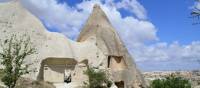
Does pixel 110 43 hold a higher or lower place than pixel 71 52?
higher

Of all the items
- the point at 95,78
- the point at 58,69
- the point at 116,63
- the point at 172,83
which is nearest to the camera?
the point at 172,83

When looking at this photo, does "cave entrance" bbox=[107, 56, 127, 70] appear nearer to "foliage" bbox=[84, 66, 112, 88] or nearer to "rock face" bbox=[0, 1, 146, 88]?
"rock face" bbox=[0, 1, 146, 88]

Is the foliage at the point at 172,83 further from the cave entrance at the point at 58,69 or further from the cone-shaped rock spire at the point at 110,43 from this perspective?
the cave entrance at the point at 58,69

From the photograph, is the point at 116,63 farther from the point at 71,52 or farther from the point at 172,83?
the point at 172,83

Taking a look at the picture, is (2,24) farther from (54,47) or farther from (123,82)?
(123,82)

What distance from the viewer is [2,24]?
38.0m

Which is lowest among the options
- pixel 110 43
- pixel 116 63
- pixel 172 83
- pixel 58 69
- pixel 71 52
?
pixel 172 83

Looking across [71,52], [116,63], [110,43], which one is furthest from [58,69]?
[110,43]

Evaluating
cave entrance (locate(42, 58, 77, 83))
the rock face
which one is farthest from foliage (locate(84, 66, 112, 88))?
cave entrance (locate(42, 58, 77, 83))

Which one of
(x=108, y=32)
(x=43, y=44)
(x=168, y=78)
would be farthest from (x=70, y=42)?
(x=168, y=78)

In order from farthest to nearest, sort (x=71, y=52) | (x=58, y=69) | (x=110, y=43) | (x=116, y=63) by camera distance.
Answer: (x=110, y=43) < (x=116, y=63) < (x=71, y=52) < (x=58, y=69)

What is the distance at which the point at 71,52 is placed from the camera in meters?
41.4

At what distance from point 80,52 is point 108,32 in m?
7.02

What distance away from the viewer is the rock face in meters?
38.6
